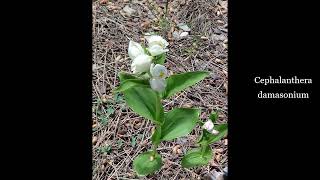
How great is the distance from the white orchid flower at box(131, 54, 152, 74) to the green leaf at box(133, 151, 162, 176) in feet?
1.78

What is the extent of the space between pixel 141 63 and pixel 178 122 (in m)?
0.44

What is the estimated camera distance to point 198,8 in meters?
3.19

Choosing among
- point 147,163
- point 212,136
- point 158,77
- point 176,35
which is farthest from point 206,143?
point 176,35

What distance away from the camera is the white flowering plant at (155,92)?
6.80ft

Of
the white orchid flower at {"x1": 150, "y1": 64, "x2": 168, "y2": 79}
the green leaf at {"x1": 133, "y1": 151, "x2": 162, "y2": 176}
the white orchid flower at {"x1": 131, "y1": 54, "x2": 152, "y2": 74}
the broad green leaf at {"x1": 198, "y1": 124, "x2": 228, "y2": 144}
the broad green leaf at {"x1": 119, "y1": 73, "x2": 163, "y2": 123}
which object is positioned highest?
the white orchid flower at {"x1": 131, "y1": 54, "x2": 152, "y2": 74}

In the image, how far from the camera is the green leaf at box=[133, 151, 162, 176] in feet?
7.92

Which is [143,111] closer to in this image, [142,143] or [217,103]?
[142,143]

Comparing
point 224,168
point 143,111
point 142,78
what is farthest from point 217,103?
point 142,78

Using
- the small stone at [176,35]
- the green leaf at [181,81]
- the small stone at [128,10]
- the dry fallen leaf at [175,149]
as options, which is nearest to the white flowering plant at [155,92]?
the green leaf at [181,81]

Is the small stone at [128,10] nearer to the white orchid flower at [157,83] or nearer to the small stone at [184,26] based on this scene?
the small stone at [184,26]

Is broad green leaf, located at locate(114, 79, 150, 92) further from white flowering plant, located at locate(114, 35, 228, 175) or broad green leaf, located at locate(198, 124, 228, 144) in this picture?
broad green leaf, located at locate(198, 124, 228, 144)

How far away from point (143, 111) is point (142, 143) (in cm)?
35

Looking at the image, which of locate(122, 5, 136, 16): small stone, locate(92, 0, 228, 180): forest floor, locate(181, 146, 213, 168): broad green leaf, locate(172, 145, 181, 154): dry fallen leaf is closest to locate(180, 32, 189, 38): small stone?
locate(92, 0, 228, 180): forest floor

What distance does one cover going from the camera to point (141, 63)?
2049 millimetres
